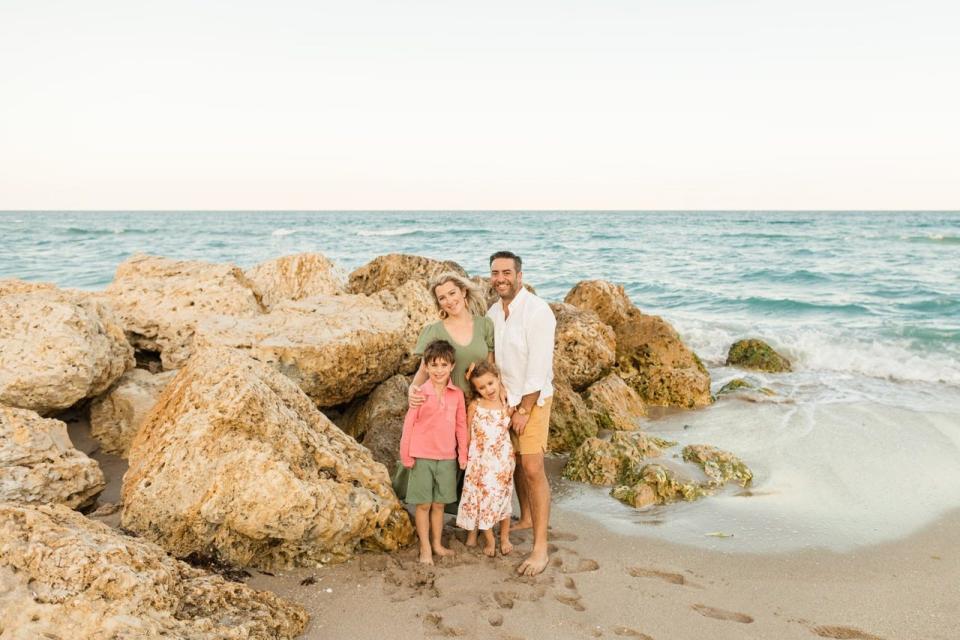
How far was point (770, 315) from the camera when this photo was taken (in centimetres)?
1552

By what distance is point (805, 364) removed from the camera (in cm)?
1107

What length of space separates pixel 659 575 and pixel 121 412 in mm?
4791

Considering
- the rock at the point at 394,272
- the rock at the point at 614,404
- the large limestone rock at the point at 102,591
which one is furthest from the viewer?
the rock at the point at 394,272

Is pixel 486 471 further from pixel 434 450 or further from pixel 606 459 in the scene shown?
pixel 606 459

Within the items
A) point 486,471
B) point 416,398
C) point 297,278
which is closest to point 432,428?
point 416,398

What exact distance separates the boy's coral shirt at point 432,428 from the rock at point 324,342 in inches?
63.3

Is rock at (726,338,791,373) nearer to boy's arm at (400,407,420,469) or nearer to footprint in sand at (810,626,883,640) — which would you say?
footprint in sand at (810,626,883,640)

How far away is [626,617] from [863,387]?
7.51m

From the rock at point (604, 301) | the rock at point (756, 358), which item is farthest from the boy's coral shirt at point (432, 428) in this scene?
the rock at point (756, 358)

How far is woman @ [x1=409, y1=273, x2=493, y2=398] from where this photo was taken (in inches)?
173

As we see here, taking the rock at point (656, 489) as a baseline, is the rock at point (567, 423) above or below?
above

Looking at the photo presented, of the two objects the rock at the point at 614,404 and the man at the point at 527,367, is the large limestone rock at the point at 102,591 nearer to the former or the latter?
the man at the point at 527,367

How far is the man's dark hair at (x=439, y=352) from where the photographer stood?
4.24 meters

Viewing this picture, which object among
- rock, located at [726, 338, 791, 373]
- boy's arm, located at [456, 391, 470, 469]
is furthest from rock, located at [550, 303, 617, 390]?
rock, located at [726, 338, 791, 373]
